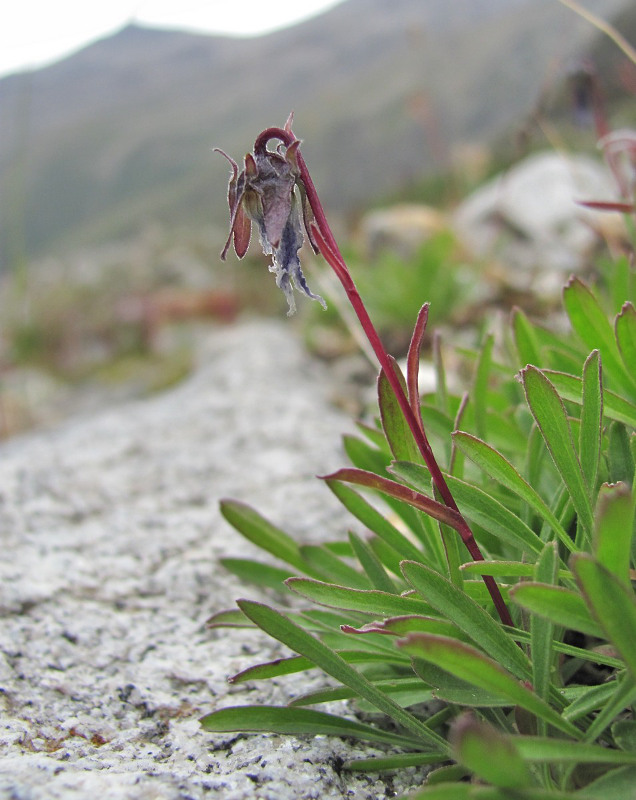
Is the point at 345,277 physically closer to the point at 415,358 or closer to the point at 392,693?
the point at 415,358

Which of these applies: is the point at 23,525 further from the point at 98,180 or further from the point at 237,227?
the point at 98,180

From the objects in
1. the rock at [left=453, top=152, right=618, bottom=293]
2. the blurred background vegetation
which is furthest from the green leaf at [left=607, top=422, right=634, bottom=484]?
the rock at [left=453, top=152, right=618, bottom=293]

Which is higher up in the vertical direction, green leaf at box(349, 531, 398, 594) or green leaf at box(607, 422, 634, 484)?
green leaf at box(607, 422, 634, 484)

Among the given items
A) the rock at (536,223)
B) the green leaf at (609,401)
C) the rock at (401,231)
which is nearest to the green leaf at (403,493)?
the green leaf at (609,401)

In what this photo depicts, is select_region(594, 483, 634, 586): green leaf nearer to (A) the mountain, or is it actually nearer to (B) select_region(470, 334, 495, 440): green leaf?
(B) select_region(470, 334, 495, 440): green leaf

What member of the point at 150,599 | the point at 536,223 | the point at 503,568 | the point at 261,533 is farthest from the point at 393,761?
the point at 536,223

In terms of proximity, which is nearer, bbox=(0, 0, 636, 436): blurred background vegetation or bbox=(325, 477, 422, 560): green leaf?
bbox=(325, 477, 422, 560): green leaf

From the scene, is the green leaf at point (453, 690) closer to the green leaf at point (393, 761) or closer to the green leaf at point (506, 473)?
the green leaf at point (393, 761)

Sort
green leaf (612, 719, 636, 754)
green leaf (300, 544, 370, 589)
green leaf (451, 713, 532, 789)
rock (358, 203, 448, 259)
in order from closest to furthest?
1. green leaf (451, 713, 532, 789)
2. green leaf (612, 719, 636, 754)
3. green leaf (300, 544, 370, 589)
4. rock (358, 203, 448, 259)
